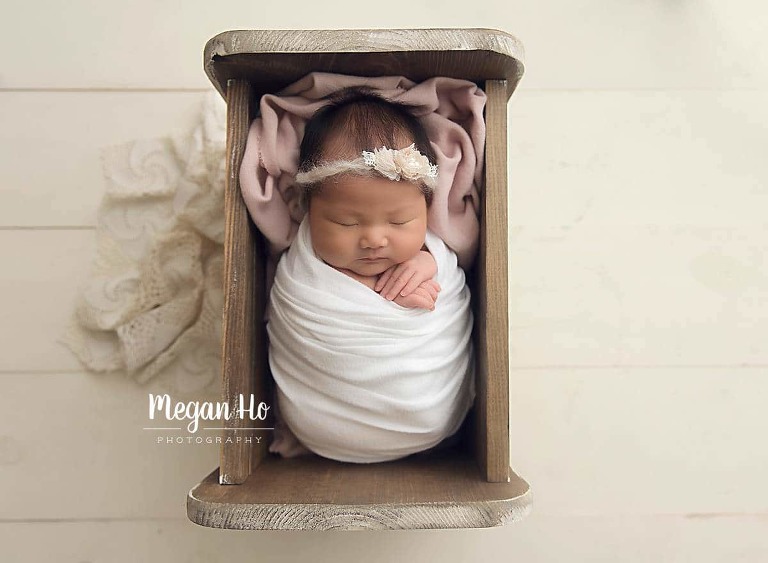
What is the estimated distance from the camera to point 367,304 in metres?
0.74

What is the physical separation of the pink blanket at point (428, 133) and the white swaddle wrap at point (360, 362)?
0.14 feet

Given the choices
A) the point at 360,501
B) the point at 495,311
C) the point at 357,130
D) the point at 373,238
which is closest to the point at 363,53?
the point at 357,130

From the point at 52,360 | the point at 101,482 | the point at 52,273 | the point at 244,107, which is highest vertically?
the point at 244,107

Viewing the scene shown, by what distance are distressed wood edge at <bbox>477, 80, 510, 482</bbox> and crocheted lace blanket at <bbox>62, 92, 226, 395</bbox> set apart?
382mm

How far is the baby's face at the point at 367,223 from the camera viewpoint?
29.3 inches

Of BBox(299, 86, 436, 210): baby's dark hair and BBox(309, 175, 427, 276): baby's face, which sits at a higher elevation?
BBox(299, 86, 436, 210): baby's dark hair

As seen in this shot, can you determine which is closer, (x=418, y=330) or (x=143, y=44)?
(x=418, y=330)

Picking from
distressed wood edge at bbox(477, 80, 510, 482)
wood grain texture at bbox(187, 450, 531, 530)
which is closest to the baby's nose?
distressed wood edge at bbox(477, 80, 510, 482)

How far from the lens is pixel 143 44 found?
102 cm

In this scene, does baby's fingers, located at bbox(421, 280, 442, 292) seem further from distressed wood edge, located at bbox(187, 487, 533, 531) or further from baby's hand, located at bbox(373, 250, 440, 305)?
distressed wood edge, located at bbox(187, 487, 533, 531)

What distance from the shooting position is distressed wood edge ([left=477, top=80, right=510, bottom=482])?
72 cm
